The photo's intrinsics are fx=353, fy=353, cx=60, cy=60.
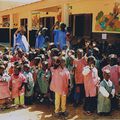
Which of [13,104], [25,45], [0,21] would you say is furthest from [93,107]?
[0,21]

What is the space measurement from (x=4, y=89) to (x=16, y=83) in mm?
311

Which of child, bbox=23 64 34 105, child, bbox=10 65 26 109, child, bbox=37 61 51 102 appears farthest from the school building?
child, bbox=10 65 26 109

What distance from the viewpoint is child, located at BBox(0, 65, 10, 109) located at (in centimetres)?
810

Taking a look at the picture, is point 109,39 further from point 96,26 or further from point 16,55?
point 16,55

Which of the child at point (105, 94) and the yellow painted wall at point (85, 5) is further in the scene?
the yellow painted wall at point (85, 5)

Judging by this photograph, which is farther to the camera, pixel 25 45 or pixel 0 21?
pixel 0 21

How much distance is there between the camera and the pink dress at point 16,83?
808 centimetres

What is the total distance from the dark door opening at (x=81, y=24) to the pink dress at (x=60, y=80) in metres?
5.50

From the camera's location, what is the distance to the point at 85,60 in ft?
26.2

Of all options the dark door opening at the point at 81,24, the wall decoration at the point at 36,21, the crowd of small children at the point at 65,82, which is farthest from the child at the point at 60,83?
the wall decoration at the point at 36,21

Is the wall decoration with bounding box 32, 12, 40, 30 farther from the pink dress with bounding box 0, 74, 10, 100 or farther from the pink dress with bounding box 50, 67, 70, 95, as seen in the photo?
the pink dress with bounding box 50, 67, 70, 95

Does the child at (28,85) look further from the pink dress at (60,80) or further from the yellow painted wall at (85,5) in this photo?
the yellow painted wall at (85,5)

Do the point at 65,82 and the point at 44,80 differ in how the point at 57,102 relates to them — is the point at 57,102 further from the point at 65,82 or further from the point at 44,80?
the point at 44,80

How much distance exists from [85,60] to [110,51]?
6.52 ft
